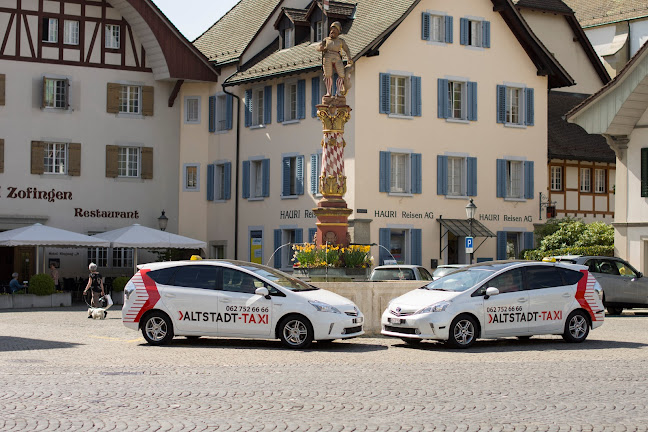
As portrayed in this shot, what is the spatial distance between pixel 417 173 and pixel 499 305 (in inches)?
887

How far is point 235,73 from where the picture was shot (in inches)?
1797

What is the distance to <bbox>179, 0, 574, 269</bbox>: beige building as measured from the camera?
41.4 metres

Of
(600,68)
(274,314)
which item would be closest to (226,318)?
(274,314)

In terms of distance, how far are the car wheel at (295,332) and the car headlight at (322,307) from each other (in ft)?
0.96

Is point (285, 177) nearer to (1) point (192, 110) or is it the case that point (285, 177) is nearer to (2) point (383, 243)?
(2) point (383, 243)

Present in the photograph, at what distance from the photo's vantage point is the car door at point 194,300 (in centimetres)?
1970

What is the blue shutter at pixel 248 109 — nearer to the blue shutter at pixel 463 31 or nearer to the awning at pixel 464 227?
the blue shutter at pixel 463 31

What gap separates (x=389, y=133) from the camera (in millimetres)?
41594

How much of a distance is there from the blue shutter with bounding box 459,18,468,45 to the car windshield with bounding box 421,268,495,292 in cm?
2408

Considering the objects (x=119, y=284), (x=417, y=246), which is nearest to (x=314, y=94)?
(x=417, y=246)

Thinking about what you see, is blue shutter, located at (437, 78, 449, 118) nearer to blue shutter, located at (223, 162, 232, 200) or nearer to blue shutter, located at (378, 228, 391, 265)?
blue shutter, located at (378, 228, 391, 265)

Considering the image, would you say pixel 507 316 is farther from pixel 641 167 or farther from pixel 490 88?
pixel 490 88

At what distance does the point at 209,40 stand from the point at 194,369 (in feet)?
120

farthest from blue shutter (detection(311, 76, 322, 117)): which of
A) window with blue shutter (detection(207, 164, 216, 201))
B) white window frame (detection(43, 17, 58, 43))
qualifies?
white window frame (detection(43, 17, 58, 43))
